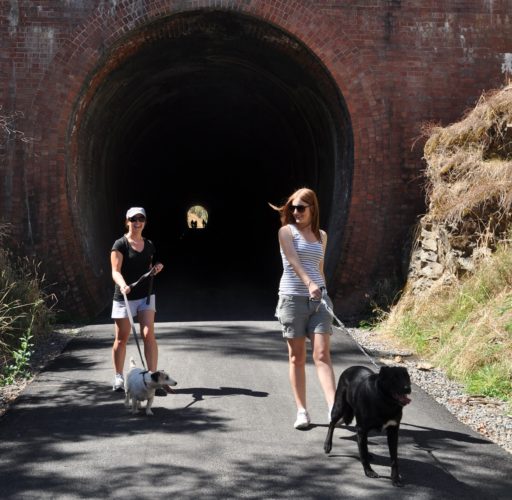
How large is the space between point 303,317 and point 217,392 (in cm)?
174

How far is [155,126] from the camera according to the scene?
19359mm

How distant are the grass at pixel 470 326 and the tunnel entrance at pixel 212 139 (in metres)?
2.43

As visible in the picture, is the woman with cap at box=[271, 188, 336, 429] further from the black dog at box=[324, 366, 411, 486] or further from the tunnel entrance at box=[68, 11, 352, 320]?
the tunnel entrance at box=[68, 11, 352, 320]

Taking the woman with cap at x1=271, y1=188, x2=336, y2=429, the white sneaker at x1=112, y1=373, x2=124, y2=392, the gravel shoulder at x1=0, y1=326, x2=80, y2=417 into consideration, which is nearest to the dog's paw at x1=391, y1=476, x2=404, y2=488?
the woman with cap at x1=271, y1=188, x2=336, y2=429

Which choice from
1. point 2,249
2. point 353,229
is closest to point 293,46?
point 353,229

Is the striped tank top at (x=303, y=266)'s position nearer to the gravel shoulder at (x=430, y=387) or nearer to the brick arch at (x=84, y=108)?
the gravel shoulder at (x=430, y=387)

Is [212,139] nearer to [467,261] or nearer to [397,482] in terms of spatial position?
[467,261]

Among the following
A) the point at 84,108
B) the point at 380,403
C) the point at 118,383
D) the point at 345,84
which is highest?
the point at 345,84

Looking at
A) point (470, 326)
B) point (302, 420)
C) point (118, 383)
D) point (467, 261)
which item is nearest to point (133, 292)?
point (118, 383)

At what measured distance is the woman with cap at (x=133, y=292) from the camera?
6.52 m

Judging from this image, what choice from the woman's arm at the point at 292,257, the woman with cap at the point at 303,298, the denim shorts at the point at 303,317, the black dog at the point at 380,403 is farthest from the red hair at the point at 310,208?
the black dog at the point at 380,403

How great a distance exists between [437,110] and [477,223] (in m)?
3.19

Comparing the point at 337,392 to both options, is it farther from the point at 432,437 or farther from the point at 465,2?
the point at 465,2

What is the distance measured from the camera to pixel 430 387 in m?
7.12
